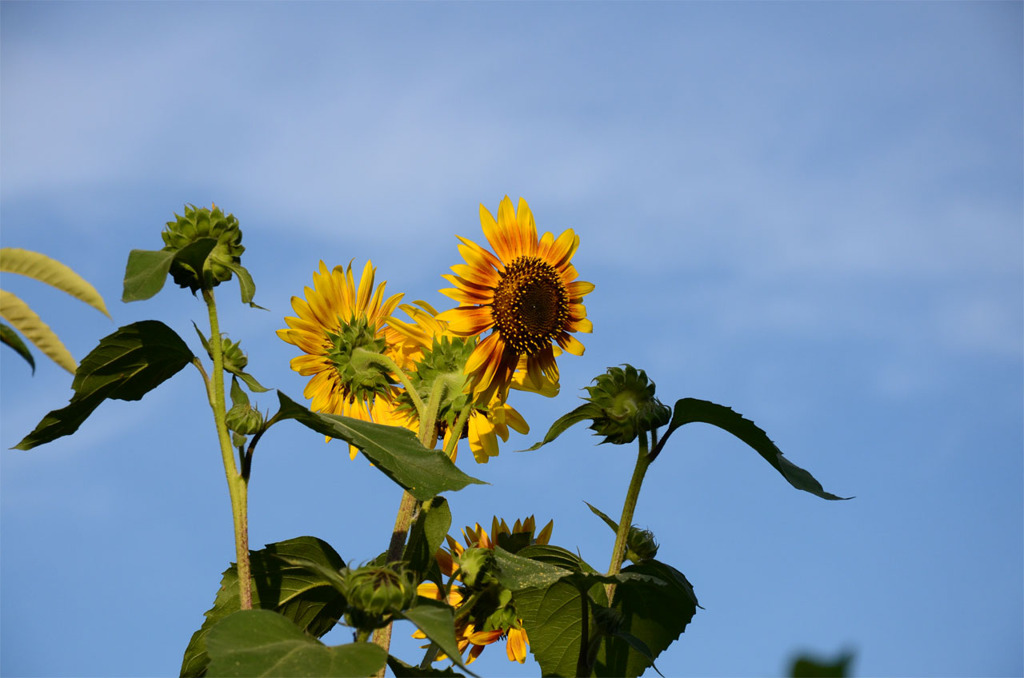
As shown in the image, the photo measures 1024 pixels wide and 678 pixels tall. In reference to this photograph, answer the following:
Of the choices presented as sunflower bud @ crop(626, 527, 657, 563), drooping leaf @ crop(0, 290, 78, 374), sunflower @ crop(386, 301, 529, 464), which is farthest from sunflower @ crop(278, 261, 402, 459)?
drooping leaf @ crop(0, 290, 78, 374)

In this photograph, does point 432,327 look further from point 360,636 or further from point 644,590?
point 360,636

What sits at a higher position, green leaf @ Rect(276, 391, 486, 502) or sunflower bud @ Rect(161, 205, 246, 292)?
sunflower bud @ Rect(161, 205, 246, 292)

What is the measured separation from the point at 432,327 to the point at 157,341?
64 cm

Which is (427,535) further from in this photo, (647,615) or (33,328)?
(33,328)

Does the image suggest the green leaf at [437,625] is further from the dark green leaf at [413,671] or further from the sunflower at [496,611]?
the sunflower at [496,611]

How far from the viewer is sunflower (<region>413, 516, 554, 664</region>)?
69.6 inches

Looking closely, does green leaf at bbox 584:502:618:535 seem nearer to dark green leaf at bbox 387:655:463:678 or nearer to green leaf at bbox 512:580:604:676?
green leaf at bbox 512:580:604:676

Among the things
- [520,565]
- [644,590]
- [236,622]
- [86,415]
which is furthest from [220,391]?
[644,590]

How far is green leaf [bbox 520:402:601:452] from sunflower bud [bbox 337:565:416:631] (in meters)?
0.45

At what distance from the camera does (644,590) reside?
62.7 inches

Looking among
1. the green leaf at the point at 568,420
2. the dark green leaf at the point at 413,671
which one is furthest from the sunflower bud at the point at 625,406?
the dark green leaf at the point at 413,671

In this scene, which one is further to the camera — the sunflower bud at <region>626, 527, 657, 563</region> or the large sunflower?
the large sunflower

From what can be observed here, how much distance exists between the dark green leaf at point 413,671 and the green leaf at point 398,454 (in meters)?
0.26

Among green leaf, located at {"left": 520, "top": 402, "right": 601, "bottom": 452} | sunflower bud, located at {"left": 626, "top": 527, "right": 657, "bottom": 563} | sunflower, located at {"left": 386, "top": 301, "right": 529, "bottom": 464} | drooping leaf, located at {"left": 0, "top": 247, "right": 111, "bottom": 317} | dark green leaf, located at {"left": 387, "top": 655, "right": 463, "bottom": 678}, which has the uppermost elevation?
sunflower, located at {"left": 386, "top": 301, "right": 529, "bottom": 464}
